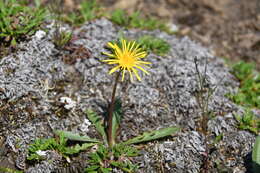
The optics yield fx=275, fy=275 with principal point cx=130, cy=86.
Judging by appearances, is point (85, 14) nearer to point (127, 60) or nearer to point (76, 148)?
point (127, 60)

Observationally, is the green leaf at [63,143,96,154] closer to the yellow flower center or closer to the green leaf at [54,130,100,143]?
the green leaf at [54,130,100,143]

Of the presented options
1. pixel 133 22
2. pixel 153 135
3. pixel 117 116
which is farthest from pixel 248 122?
pixel 133 22

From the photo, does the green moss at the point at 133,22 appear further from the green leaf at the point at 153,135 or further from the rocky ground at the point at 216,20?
the green leaf at the point at 153,135

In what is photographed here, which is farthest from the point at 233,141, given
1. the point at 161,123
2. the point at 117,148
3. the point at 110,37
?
the point at 110,37

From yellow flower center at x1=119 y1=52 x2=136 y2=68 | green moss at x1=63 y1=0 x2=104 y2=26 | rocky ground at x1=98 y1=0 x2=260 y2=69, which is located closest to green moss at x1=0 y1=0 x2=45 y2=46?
green moss at x1=63 y1=0 x2=104 y2=26

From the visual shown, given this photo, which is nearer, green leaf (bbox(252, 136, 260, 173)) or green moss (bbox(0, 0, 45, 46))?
green leaf (bbox(252, 136, 260, 173))

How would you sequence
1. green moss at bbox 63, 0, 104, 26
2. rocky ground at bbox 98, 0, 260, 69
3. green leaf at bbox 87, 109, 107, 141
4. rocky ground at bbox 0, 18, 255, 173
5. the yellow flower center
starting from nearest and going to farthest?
the yellow flower center
rocky ground at bbox 0, 18, 255, 173
green leaf at bbox 87, 109, 107, 141
green moss at bbox 63, 0, 104, 26
rocky ground at bbox 98, 0, 260, 69

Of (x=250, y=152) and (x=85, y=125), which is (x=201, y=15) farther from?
(x=85, y=125)
